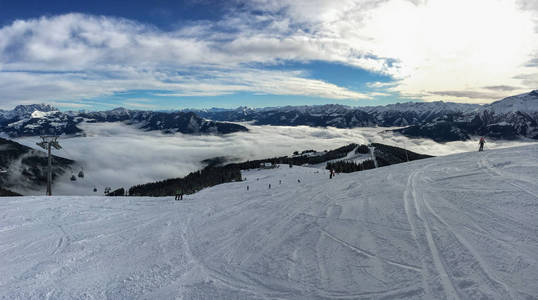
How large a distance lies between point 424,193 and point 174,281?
13.6 meters

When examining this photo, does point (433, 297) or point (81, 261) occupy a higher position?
point (433, 297)

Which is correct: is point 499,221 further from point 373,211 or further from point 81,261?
point 81,261

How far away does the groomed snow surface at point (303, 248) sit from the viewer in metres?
7.65

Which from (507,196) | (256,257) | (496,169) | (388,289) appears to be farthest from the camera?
(496,169)

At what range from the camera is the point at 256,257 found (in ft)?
33.0

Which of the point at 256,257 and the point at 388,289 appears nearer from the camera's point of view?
the point at 388,289

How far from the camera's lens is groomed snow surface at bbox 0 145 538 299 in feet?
25.1

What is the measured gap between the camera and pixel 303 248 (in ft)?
33.9

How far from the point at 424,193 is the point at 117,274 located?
15.1 m

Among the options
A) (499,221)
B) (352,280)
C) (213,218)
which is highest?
(499,221)

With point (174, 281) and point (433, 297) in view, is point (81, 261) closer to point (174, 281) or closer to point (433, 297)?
point (174, 281)

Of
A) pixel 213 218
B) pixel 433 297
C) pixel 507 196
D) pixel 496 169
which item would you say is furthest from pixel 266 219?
pixel 496 169

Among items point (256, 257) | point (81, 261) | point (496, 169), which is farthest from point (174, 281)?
point (496, 169)

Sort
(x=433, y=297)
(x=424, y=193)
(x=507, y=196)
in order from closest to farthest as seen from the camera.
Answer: (x=433, y=297)
(x=507, y=196)
(x=424, y=193)
